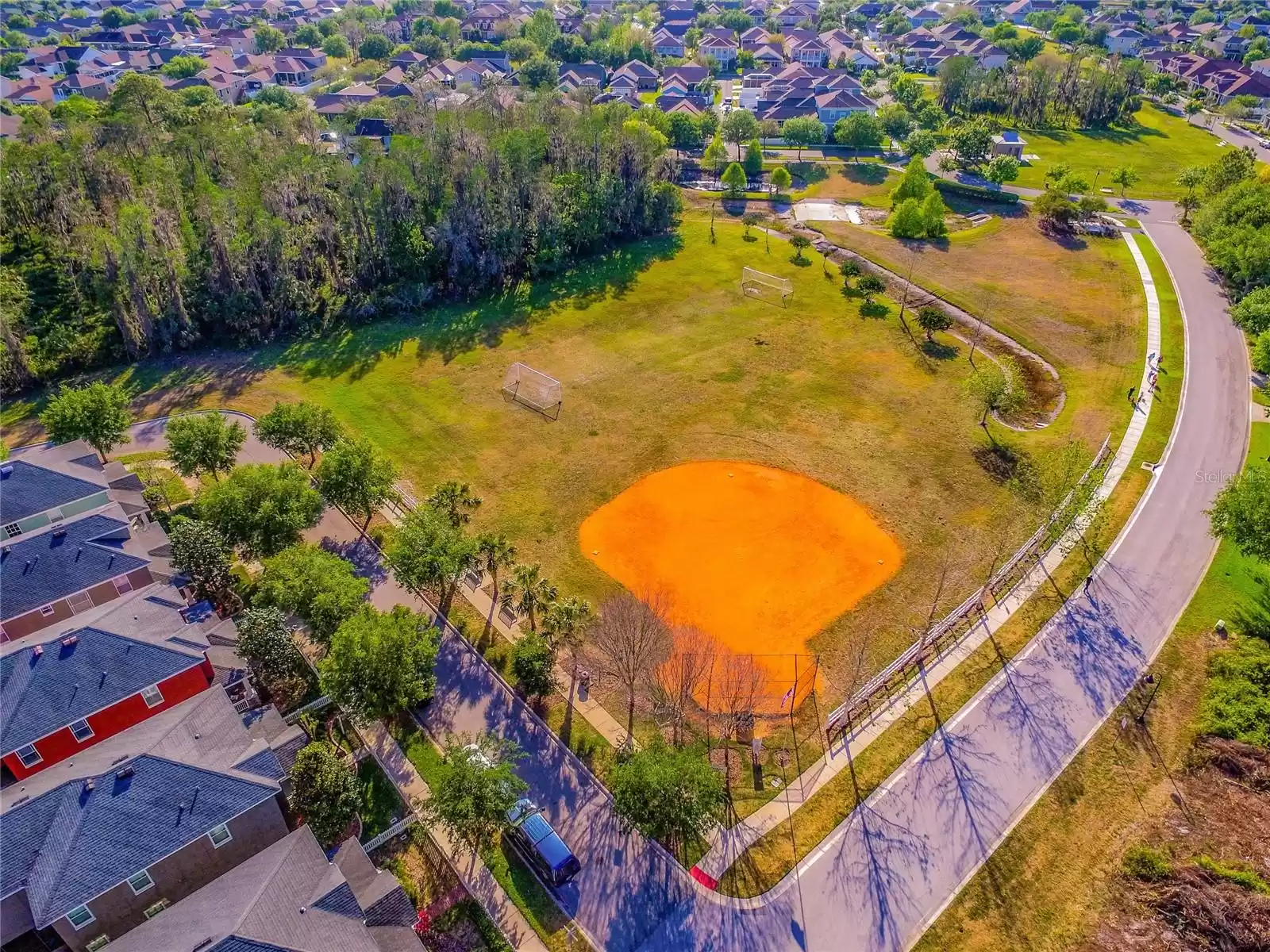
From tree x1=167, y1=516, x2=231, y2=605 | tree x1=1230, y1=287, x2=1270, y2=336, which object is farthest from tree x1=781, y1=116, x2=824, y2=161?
tree x1=167, y1=516, x2=231, y2=605

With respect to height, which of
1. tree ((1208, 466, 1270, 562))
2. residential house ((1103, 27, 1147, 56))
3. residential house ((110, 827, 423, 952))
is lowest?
residential house ((110, 827, 423, 952))

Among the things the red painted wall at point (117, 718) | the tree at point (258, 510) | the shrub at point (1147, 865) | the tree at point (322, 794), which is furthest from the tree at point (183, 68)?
the shrub at point (1147, 865)

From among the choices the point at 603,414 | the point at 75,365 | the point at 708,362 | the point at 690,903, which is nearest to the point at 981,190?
the point at 708,362

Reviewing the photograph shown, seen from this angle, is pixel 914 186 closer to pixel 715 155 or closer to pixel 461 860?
pixel 715 155

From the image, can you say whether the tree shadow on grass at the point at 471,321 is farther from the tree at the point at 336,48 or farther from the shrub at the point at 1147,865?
the tree at the point at 336,48

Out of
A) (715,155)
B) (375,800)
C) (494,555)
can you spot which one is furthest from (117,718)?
(715,155)

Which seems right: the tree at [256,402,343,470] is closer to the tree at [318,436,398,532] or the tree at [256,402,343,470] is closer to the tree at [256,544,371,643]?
the tree at [318,436,398,532]

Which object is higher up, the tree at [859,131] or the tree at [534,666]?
the tree at [859,131]
